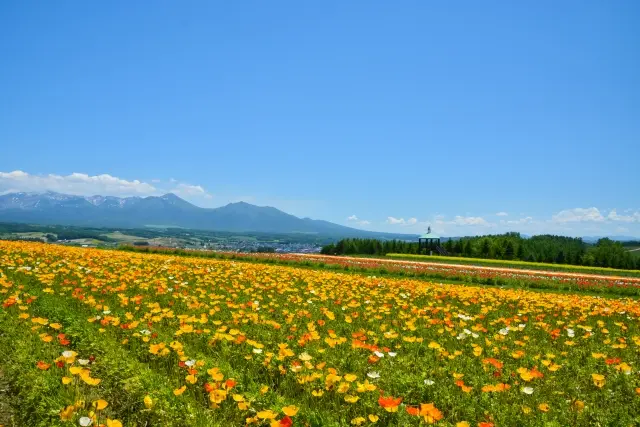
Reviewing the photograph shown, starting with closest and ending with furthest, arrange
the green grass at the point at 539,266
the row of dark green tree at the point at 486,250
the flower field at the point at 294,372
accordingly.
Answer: the flower field at the point at 294,372
the green grass at the point at 539,266
the row of dark green tree at the point at 486,250

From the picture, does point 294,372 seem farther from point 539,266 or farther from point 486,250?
point 486,250

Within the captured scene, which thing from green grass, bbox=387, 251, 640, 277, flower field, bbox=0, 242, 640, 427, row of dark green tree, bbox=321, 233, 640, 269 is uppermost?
row of dark green tree, bbox=321, 233, 640, 269

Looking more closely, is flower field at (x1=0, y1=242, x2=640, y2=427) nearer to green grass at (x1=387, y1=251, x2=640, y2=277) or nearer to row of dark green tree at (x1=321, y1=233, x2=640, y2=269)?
green grass at (x1=387, y1=251, x2=640, y2=277)

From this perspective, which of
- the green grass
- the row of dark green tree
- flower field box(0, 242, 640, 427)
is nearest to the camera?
flower field box(0, 242, 640, 427)

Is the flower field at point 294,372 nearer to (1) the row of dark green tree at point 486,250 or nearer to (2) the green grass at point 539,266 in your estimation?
(2) the green grass at point 539,266

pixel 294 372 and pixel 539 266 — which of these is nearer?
pixel 294 372

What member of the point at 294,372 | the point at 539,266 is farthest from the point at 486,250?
the point at 294,372

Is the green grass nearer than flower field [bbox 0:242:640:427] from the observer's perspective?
No

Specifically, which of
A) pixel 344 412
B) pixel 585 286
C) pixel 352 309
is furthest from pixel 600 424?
pixel 585 286

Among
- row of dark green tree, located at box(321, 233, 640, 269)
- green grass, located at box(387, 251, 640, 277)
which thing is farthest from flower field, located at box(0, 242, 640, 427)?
row of dark green tree, located at box(321, 233, 640, 269)

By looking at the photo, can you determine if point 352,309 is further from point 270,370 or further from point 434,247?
point 434,247

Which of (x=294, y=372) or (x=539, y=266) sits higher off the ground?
(x=539, y=266)

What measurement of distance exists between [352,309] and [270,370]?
14.3 ft

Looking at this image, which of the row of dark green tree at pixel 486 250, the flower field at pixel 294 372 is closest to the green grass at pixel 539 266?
the row of dark green tree at pixel 486 250
